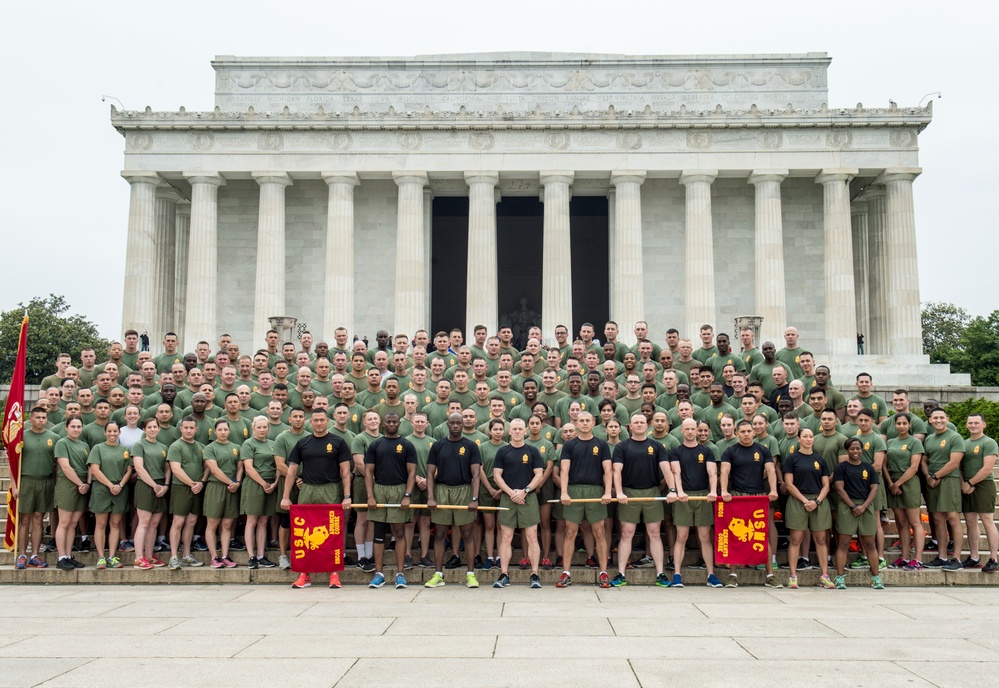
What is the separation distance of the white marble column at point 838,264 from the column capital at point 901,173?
1426mm

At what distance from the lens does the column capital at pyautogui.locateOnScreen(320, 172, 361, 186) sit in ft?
134

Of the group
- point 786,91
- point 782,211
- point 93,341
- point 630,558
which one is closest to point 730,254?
point 782,211

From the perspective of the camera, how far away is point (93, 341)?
2675 inches

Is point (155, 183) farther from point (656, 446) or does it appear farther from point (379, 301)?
point (656, 446)

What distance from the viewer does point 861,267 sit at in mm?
44750

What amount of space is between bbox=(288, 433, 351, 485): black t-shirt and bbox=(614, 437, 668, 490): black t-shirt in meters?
4.47

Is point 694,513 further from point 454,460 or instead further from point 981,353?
point 981,353

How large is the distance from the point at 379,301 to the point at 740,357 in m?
26.4

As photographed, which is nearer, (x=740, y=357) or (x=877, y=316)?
(x=740, y=357)

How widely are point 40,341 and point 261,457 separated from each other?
5553 cm

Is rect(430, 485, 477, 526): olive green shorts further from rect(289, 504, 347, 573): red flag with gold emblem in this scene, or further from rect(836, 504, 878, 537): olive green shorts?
rect(836, 504, 878, 537): olive green shorts

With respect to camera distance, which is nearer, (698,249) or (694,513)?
(694,513)

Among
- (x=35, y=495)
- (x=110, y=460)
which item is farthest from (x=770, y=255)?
(x=35, y=495)

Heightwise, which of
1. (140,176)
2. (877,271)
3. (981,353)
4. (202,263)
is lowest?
(981,353)
